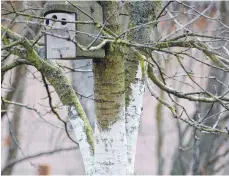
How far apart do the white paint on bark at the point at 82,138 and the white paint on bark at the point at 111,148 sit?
0.23 meters

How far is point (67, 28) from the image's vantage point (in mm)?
3514

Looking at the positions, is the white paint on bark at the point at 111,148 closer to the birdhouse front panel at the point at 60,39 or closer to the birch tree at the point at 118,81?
the birch tree at the point at 118,81

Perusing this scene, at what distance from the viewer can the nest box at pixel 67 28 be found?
11.7 feet

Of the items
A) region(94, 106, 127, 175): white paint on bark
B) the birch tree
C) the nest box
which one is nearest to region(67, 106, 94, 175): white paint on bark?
the birch tree

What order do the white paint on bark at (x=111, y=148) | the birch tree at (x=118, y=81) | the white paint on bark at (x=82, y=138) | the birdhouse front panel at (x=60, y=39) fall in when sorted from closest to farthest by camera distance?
the birdhouse front panel at (x=60, y=39) → the birch tree at (x=118, y=81) → the white paint on bark at (x=111, y=148) → the white paint on bark at (x=82, y=138)

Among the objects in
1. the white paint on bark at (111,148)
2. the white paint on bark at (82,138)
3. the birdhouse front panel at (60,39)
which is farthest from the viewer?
the white paint on bark at (82,138)

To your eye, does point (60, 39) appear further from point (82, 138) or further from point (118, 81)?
point (82, 138)

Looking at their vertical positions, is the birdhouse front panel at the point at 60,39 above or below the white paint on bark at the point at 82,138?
above

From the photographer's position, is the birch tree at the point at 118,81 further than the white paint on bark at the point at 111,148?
No

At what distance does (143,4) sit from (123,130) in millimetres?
915

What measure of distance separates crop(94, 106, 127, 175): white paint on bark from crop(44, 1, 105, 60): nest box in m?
0.49

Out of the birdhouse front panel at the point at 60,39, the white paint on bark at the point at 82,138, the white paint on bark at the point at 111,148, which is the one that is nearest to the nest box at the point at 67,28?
the birdhouse front panel at the point at 60,39

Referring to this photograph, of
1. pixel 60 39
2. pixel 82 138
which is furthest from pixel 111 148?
pixel 60 39

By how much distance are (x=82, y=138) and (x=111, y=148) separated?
37 centimetres
